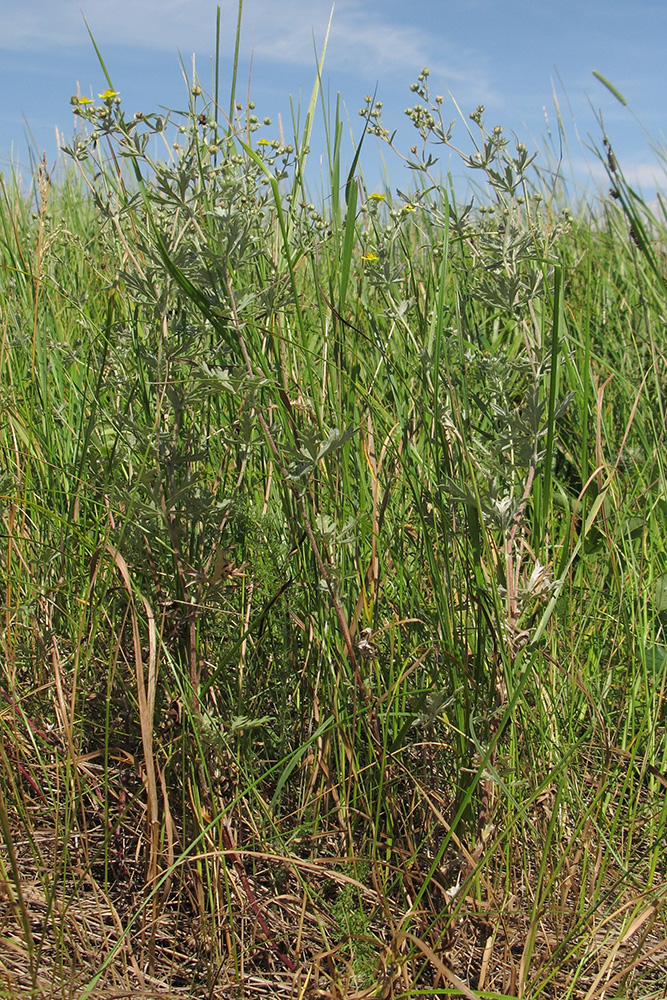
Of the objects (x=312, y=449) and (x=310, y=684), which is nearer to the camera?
(x=312, y=449)

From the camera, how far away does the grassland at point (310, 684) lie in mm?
1174

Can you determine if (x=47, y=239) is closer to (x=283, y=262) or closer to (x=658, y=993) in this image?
(x=283, y=262)

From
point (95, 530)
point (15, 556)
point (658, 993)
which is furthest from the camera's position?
point (15, 556)

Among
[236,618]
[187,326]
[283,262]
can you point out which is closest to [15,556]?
[236,618]

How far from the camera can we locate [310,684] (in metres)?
1.35

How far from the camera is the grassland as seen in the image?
1174 mm

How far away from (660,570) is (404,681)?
895mm

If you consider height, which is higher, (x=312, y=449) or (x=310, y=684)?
(x=312, y=449)

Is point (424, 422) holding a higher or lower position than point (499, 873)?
higher

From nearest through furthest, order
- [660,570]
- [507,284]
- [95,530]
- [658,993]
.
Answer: [658,993] < [507,284] < [95,530] < [660,570]

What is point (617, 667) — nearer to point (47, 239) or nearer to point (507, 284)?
point (507, 284)

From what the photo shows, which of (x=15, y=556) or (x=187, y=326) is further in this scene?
(x=15, y=556)

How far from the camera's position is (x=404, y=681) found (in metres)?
1.39

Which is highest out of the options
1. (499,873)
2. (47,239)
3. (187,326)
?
(47,239)
